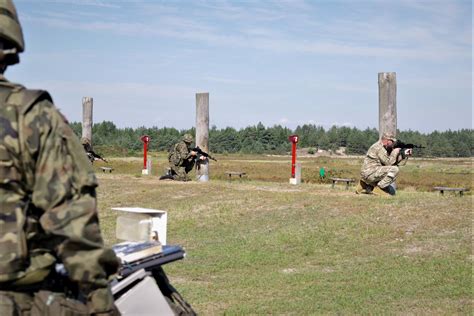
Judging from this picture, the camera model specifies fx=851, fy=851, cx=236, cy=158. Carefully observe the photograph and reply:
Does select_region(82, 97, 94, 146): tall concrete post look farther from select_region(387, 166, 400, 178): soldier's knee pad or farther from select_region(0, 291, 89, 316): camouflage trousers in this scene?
select_region(0, 291, 89, 316): camouflage trousers

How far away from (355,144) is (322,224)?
301ft

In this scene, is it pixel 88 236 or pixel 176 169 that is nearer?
pixel 88 236

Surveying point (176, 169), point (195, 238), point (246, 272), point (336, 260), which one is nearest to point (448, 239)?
point (336, 260)

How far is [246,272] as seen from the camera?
11.2m

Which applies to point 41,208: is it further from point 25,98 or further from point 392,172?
point 392,172

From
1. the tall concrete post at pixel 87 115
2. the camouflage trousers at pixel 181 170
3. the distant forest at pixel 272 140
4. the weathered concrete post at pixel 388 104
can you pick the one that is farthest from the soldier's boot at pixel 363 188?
the distant forest at pixel 272 140

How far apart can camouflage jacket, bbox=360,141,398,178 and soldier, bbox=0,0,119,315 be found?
1337 cm

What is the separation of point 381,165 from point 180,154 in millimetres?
7640

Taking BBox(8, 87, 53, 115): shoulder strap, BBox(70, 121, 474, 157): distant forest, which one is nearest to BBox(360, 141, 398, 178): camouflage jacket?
BBox(8, 87, 53, 115): shoulder strap

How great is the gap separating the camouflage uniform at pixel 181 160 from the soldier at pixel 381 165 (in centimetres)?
720

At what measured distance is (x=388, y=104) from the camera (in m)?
17.9

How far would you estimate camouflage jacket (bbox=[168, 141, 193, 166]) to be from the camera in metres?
23.1

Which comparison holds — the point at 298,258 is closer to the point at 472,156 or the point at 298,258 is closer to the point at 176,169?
the point at 176,169

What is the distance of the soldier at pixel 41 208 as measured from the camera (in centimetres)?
361
